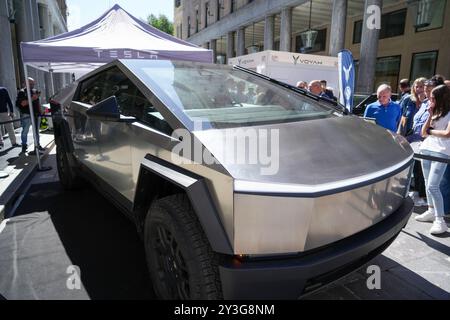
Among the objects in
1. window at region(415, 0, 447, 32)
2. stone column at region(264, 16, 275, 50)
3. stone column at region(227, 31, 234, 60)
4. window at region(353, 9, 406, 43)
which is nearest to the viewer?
window at region(415, 0, 447, 32)

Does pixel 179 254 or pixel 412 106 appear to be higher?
pixel 412 106

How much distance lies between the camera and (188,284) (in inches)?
73.7

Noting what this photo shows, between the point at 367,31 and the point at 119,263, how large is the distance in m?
13.4

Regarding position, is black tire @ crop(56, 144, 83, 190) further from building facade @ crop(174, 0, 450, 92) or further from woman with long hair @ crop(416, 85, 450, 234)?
building facade @ crop(174, 0, 450, 92)

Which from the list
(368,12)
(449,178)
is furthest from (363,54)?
(449,178)

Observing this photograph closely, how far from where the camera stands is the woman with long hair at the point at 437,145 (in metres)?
3.55

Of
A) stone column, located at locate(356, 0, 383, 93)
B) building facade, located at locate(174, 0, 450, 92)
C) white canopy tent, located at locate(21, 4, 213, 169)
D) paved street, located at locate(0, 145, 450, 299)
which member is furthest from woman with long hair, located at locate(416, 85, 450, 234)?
stone column, located at locate(356, 0, 383, 93)

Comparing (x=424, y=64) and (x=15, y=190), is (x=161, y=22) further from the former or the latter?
(x=15, y=190)

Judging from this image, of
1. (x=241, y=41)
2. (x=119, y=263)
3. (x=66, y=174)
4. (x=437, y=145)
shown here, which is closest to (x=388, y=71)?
(x=241, y=41)

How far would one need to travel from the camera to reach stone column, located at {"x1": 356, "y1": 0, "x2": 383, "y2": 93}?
1259 cm

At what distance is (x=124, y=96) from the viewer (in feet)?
9.45

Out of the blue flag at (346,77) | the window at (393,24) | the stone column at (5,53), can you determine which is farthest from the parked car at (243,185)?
the window at (393,24)

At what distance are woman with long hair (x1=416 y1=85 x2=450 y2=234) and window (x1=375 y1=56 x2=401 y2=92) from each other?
13929mm

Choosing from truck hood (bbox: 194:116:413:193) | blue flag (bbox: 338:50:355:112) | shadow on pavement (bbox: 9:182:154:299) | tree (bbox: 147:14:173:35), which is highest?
tree (bbox: 147:14:173:35)
